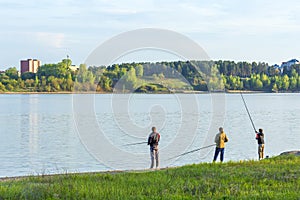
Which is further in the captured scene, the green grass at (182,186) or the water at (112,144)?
the water at (112,144)

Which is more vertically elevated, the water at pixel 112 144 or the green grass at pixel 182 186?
the green grass at pixel 182 186

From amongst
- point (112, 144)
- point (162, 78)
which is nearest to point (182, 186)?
point (162, 78)

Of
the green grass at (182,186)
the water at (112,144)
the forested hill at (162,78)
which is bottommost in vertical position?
the water at (112,144)

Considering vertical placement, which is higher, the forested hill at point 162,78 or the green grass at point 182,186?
the forested hill at point 162,78

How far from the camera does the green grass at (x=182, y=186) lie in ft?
34.9

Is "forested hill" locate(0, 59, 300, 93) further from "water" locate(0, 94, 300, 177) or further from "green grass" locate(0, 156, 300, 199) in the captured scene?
"green grass" locate(0, 156, 300, 199)

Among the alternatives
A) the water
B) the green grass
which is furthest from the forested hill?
the green grass

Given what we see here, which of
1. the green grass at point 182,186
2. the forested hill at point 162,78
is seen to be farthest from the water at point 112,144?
the green grass at point 182,186

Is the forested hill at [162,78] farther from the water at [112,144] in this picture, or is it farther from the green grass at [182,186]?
the green grass at [182,186]

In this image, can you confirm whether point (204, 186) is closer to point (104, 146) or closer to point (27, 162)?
point (27, 162)

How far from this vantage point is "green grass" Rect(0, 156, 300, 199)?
10633mm

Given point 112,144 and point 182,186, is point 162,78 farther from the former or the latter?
point 182,186

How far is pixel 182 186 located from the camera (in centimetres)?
1199

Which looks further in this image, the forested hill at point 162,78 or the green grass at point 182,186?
the forested hill at point 162,78
